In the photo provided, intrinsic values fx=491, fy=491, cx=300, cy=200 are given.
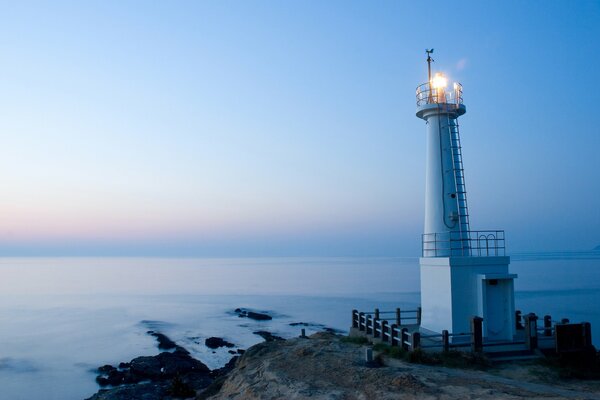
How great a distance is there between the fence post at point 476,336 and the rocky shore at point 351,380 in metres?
0.82

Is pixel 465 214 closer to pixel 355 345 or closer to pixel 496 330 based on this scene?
pixel 496 330

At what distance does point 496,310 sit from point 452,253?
2316 millimetres

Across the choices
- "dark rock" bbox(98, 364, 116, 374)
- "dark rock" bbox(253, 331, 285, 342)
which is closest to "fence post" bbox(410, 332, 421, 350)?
"dark rock" bbox(98, 364, 116, 374)

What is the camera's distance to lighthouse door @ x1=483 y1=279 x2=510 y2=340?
15.5m

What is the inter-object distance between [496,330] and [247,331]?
26.8 meters

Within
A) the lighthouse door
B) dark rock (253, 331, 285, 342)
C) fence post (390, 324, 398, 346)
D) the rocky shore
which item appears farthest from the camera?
dark rock (253, 331, 285, 342)

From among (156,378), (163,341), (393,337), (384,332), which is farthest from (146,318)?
(393,337)

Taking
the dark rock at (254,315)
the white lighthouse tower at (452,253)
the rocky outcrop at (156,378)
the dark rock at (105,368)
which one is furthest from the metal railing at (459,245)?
the dark rock at (254,315)

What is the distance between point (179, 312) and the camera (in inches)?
2112

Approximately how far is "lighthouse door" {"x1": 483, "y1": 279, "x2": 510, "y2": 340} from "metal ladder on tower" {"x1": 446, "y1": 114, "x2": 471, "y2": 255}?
1.47 meters

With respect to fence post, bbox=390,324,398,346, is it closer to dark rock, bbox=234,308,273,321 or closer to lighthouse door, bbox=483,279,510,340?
lighthouse door, bbox=483,279,510,340

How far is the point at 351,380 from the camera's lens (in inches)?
468

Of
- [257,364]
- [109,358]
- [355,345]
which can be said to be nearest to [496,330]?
[355,345]

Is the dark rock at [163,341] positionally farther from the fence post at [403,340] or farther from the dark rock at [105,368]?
the fence post at [403,340]
